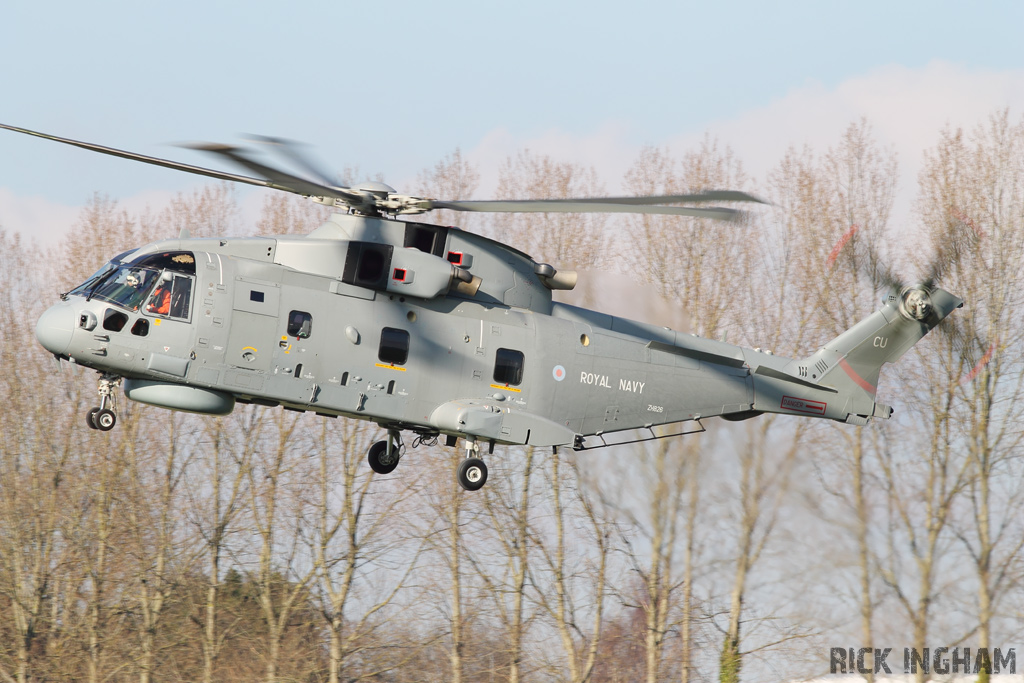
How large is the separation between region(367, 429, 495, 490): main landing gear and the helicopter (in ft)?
0.08

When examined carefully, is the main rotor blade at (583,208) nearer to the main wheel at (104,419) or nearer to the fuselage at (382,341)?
the fuselage at (382,341)

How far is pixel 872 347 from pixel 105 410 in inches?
432

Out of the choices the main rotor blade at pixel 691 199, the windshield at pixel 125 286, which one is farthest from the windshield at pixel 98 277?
the main rotor blade at pixel 691 199

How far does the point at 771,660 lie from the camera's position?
27562 mm

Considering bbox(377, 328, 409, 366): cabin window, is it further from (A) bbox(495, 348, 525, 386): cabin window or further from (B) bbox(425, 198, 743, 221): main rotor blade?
(B) bbox(425, 198, 743, 221): main rotor blade

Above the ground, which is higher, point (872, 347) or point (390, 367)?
point (872, 347)

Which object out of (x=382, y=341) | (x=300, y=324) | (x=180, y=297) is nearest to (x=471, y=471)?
(x=382, y=341)

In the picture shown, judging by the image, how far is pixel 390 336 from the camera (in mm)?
13281

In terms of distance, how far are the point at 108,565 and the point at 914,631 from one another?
21.1m

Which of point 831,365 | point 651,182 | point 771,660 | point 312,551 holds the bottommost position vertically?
point 771,660

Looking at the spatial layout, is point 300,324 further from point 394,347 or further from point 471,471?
point 471,471

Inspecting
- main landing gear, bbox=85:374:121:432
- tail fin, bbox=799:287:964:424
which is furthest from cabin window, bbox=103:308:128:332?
tail fin, bbox=799:287:964:424

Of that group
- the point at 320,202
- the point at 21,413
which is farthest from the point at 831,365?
the point at 21,413

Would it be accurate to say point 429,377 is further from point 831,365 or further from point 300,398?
point 831,365
